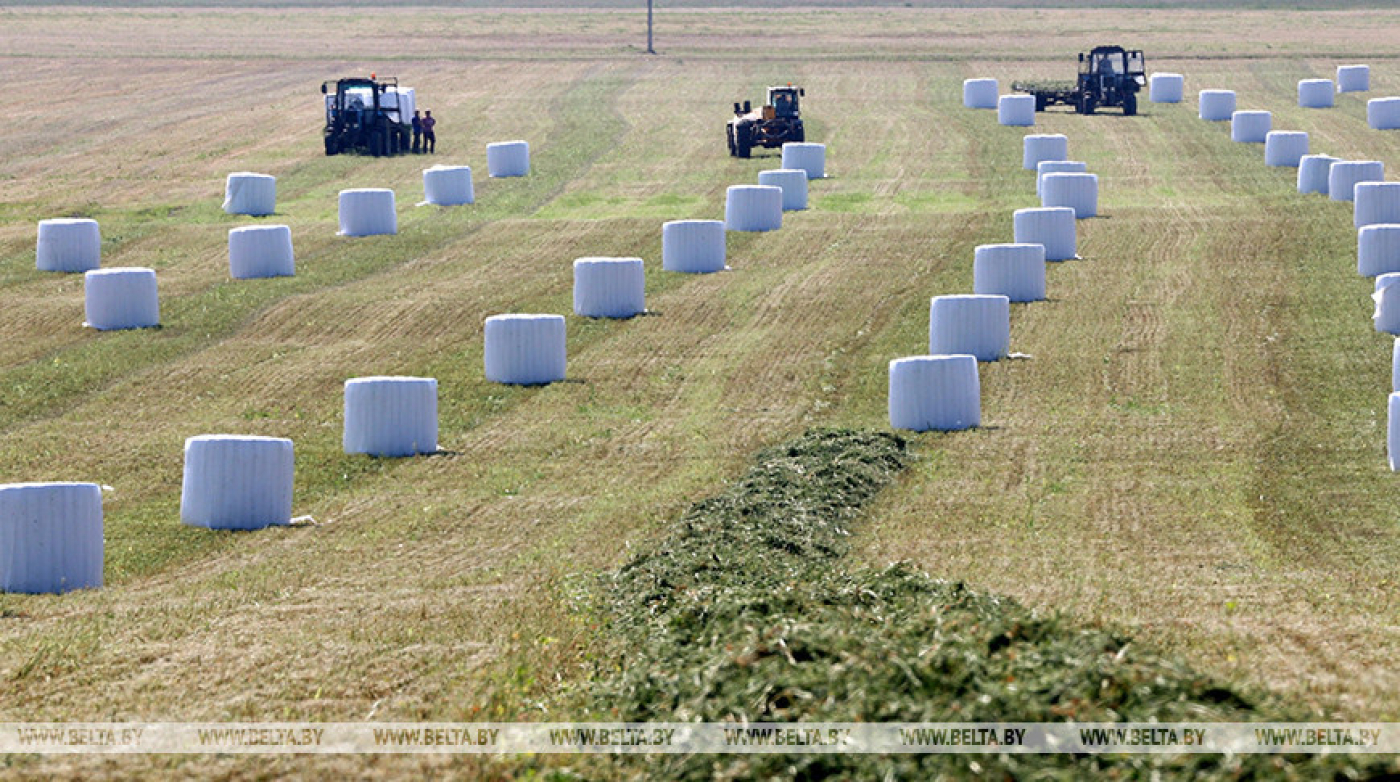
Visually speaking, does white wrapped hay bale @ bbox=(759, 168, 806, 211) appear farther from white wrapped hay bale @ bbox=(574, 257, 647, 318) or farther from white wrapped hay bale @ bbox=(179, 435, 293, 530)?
white wrapped hay bale @ bbox=(179, 435, 293, 530)

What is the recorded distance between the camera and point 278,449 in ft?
63.4

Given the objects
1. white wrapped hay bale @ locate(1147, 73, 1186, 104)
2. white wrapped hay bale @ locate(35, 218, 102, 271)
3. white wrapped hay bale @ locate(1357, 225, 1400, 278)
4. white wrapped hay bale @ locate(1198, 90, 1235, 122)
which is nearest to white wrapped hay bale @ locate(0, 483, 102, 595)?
white wrapped hay bale @ locate(35, 218, 102, 271)

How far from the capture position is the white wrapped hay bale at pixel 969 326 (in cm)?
2809

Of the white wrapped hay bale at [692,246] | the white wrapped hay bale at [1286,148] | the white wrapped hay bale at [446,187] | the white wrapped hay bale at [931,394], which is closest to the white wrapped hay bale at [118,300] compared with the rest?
the white wrapped hay bale at [692,246]

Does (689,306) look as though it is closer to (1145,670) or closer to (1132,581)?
(1132,581)

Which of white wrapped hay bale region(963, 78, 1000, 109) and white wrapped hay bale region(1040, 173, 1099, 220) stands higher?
white wrapped hay bale region(963, 78, 1000, 109)

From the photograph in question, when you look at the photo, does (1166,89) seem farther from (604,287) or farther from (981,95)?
(604,287)

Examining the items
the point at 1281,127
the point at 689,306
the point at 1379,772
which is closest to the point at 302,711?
the point at 1379,772

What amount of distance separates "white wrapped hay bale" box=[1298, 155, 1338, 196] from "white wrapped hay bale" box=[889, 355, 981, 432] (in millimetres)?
27916

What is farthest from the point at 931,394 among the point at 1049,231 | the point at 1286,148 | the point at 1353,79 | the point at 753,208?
the point at 1353,79

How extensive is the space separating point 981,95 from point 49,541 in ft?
197

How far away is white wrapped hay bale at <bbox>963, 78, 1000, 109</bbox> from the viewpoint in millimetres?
72938

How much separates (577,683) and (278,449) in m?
7.55

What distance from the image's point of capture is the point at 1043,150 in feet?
181
